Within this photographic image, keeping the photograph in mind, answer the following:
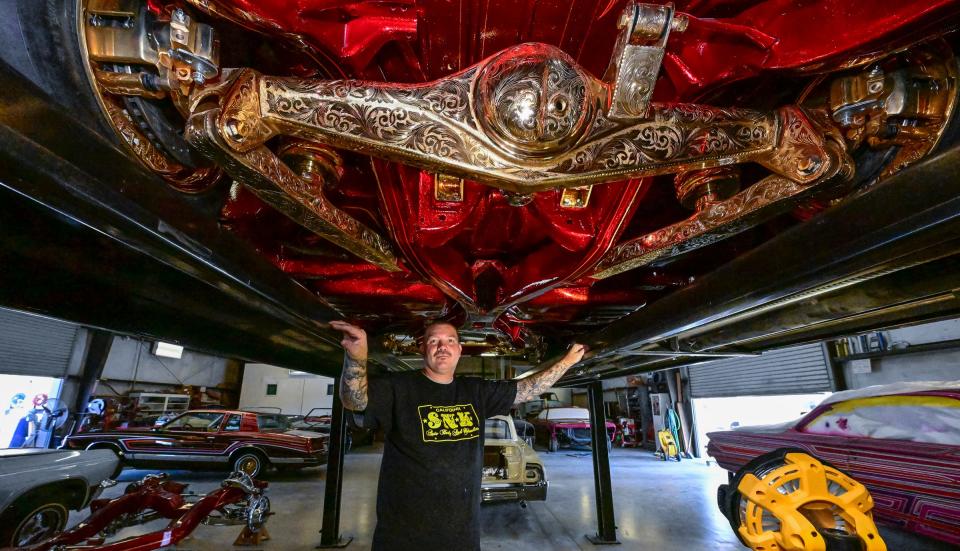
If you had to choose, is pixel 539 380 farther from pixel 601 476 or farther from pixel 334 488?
pixel 334 488

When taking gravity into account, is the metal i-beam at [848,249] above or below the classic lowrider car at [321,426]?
above

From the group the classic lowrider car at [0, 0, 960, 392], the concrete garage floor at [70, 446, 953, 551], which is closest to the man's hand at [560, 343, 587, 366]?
the classic lowrider car at [0, 0, 960, 392]

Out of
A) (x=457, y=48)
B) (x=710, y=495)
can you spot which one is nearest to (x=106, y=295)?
(x=457, y=48)

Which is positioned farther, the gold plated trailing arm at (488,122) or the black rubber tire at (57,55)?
the gold plated trailing arm at (488,122)

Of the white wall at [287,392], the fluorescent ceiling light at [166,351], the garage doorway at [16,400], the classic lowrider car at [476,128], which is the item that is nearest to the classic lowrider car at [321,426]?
the white wall at [287,392]

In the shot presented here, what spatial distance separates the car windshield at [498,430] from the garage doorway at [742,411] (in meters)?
5.06

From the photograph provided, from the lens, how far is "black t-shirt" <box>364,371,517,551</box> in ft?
4.34

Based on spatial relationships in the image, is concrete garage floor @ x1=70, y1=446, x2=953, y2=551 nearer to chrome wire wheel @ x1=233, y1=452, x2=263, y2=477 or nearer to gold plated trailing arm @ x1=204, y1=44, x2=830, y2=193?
chrome wire wheel @ x1=233, y1=452, x2=263, y2=477

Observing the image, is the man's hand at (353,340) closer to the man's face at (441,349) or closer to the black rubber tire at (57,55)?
the man's face at (441,349)

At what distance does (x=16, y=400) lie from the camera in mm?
8141

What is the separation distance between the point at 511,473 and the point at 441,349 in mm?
3610

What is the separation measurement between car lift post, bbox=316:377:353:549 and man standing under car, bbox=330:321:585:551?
2.33 m

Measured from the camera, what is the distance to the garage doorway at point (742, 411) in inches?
301

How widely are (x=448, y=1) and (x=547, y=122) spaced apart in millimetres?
314
